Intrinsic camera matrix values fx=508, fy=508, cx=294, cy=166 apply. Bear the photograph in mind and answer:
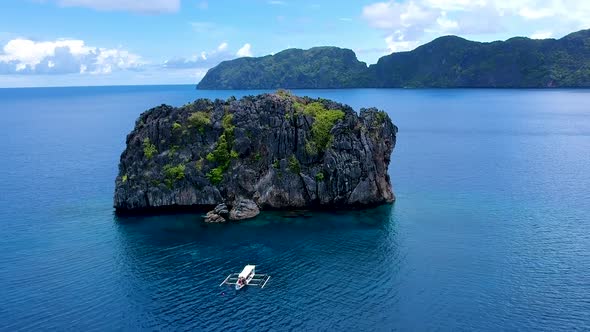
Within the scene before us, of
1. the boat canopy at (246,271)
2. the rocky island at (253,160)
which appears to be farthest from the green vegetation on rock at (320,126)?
the boat canopy at (246,271)

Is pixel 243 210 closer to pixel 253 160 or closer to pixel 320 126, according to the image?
pixel 253 160

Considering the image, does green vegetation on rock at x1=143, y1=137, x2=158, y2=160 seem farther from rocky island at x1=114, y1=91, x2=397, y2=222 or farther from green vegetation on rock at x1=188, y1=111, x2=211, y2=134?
green vegetation on rock at x1=188, y1=111, x2=211, y2=134

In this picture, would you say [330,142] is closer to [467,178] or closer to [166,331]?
[467,178]

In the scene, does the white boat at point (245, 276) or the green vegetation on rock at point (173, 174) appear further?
the green vegetation on rock at point (173, 174)

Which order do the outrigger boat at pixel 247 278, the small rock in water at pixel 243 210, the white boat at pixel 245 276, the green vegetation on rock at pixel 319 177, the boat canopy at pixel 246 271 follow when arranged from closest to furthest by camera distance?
the white boat at pixel 245 276 → the outrigger boat at pixel 247 278 → the boat canopy at pixel 246 271 → the small rock in water at pixel 243 210 → the green vegetation on rock at pixel 319 177

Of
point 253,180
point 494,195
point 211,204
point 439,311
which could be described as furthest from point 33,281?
point 494,195

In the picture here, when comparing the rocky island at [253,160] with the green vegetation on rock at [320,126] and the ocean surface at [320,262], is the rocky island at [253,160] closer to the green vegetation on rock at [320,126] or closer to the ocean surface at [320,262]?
the green vegetation on rock at [320,126]

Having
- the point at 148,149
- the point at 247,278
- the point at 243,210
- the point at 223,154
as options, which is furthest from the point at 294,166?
the point at 247,278
